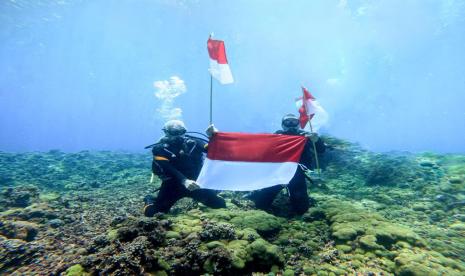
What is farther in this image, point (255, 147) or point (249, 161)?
point (255, 147)

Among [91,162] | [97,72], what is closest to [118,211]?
[91,162]

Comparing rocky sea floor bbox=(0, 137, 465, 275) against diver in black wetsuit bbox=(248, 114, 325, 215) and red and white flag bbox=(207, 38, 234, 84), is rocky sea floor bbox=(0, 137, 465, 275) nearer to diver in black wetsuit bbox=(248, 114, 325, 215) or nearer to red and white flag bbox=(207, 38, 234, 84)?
diver in black wetsuit bbox=(248, 114, 325, 215)

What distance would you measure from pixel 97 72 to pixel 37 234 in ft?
467

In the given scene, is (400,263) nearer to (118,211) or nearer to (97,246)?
(97,246)

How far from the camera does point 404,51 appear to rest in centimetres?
8519

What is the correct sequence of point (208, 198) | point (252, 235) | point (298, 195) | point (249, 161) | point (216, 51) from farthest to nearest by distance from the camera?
point (208, 198), point (298, 195), point (216, 51), point (249, 161), point (252, 235)

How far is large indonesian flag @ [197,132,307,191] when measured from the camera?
740 centimetres

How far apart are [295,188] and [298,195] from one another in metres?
0.23

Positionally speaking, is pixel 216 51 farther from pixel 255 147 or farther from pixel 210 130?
pixel 255 147

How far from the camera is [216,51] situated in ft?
26.7

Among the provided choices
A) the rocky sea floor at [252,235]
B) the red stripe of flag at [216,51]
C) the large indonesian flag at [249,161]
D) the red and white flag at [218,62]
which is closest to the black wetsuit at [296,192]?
the rocky sea floor at [252,235]

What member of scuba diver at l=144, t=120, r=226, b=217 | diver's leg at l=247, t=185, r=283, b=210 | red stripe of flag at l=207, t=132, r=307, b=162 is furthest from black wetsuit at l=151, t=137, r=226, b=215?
diver's leg at l=247, t=185, r=283, b=210

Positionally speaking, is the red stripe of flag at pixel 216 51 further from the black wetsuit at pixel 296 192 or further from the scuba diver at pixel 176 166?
the black wetsuit at pixel 296 192

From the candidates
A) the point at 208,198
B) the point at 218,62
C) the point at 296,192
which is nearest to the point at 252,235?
the point at 296,192
